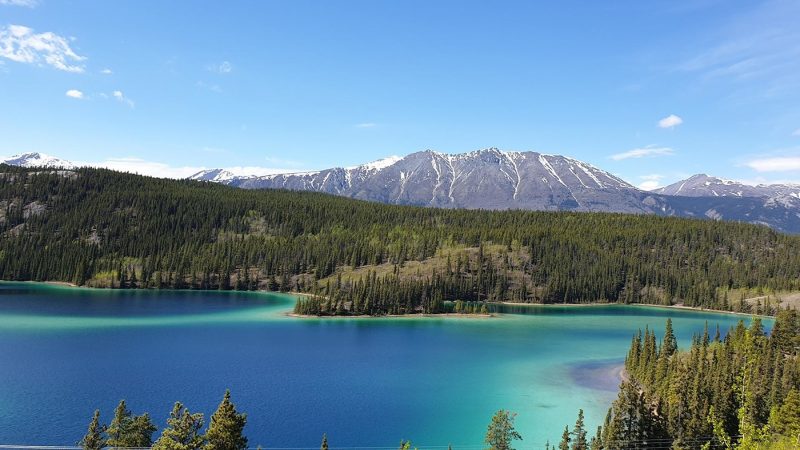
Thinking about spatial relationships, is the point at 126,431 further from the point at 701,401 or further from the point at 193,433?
the point at 701,401

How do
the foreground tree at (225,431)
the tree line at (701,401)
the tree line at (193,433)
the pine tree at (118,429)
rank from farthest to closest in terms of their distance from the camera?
the tree line at (701,401) → the pine tree at (118,429) → the foreground tree at (225,431) → the tree line at (193,433)

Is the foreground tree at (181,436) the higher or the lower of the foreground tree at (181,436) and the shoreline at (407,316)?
the higher

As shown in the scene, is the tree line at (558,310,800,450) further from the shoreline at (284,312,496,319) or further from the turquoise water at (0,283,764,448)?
the shoreline at (284,312,496,319)

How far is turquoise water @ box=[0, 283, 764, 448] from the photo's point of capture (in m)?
64.2

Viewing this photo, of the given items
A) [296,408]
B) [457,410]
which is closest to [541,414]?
[457,410]

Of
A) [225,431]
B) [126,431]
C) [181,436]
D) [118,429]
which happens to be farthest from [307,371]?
[181,436]

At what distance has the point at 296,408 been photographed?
70062 mm

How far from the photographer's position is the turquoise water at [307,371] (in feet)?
211

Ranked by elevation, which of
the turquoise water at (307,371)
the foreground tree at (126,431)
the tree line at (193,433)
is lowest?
the turquoise water at (307,371)

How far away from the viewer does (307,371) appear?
92062 mm

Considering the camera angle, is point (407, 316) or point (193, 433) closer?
point (193, 433)

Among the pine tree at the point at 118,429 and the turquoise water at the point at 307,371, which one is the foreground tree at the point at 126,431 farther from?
the turquoise water at the point at 307,371

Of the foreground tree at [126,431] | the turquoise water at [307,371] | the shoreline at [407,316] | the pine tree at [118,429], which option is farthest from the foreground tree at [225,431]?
the shoreline at [407,316]

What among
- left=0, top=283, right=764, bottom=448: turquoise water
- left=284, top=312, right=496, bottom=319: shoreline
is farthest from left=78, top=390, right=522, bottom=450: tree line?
left=284, top=312, right=496, bottom=319: shoreline
